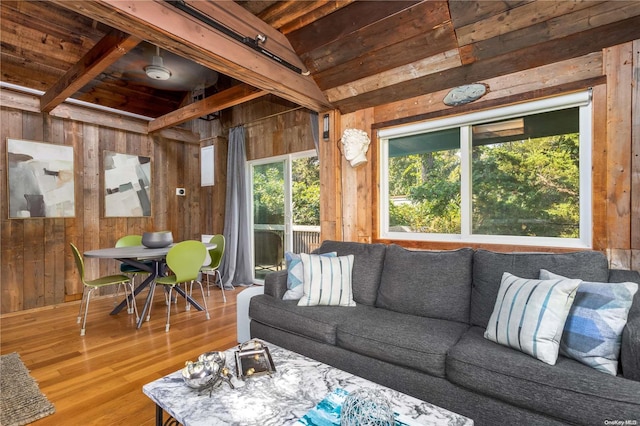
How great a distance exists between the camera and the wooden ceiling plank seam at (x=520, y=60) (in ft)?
6.54

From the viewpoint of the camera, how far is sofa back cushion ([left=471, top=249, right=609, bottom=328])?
1755 mm

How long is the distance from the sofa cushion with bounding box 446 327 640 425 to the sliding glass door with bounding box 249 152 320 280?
2.87 m

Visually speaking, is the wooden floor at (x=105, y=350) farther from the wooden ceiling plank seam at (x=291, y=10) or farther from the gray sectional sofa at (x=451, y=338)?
the wooden ceiling plank seam at (x=291, y=10)

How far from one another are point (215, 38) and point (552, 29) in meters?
2.34

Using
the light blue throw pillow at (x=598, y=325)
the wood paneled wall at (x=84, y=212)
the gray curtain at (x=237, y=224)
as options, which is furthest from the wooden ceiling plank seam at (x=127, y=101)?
the light blue throw pillow at (x=598, y=325)

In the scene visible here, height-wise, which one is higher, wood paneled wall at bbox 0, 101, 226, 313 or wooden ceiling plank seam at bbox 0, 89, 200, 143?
wooden ceiling plank seam at bbox 0, 89, 200, 143

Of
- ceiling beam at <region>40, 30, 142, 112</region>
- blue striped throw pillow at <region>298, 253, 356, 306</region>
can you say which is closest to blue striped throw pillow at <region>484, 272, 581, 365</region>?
blue striped throw pillow at <region>298, 253, 356, 306</region>

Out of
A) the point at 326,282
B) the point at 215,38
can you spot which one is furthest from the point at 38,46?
the point at 326,282

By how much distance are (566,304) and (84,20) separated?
15.5ft

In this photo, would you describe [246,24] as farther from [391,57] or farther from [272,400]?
[272,400]

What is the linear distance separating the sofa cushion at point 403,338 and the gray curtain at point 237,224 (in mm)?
3021

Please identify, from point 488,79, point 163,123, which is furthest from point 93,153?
point 488,79

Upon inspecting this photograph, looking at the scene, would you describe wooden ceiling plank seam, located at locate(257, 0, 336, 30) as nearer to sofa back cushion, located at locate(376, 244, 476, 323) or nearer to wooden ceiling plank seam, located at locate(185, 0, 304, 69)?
wooden ceiling plank seam, located at locate(185, 0, 304, 69)

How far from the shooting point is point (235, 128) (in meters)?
4.94
